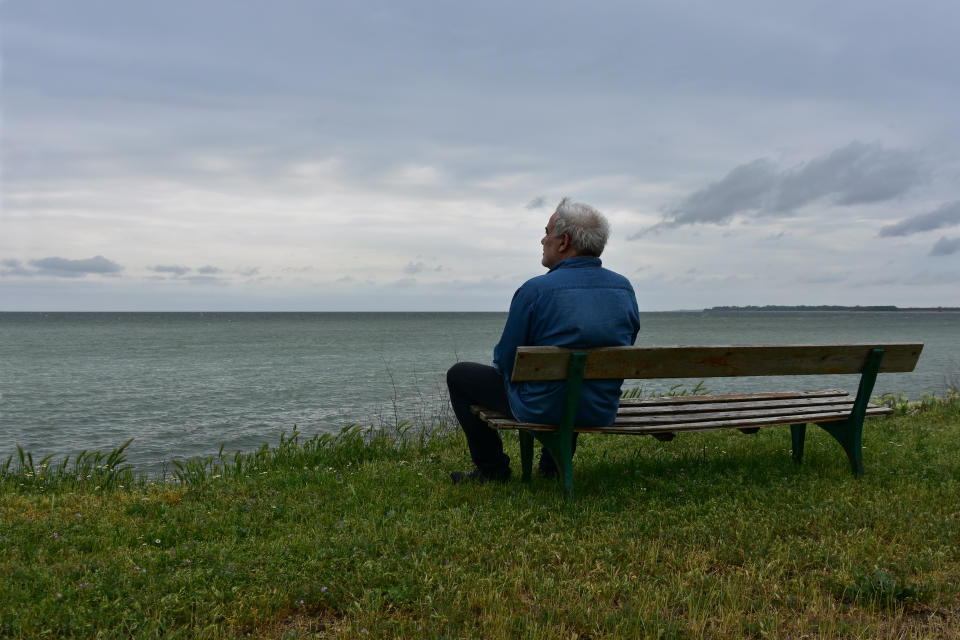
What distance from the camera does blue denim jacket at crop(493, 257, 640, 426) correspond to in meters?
4.48

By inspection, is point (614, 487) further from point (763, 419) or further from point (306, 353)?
point (306, 353)

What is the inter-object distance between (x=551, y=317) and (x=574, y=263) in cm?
41

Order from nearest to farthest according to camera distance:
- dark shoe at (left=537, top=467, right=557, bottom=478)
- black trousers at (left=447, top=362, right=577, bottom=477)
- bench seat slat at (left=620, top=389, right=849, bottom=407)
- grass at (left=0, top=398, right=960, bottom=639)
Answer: grass at (left=0, top=398, right=960, bottom=639) < black trousers at (left=447, top=362, right=577, bottom=477) < dark shoe at (left=537, top=467, right=557, bottom=478) < bench seat slat at (left=620, top=389, right=849, bottom=407)

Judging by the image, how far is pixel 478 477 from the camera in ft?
17.4

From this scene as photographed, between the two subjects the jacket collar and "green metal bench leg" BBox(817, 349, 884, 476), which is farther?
"green metal bench leg" BBox(817, 349, 884, 476)

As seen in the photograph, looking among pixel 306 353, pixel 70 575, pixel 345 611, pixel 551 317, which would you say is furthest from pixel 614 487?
pixel 306 353

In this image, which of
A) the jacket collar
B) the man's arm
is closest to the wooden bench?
the man's arm

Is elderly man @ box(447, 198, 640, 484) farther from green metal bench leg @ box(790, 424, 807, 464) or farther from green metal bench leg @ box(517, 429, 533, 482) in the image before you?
green metal bench leg @ box(790, 424, 807, 464)

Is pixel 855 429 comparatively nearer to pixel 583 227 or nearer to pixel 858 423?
pixel 858 423

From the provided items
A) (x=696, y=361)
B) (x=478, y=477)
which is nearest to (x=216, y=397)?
(x=478, y=477)

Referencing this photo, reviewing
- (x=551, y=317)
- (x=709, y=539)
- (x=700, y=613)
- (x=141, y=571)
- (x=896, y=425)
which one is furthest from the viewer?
(x=896, y=425)

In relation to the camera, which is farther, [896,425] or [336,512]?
[896,425]

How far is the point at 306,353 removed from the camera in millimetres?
42656

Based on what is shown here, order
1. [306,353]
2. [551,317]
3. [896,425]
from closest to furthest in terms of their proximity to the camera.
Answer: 1. [551,317]
2. [896,425]
3. [306,353]
